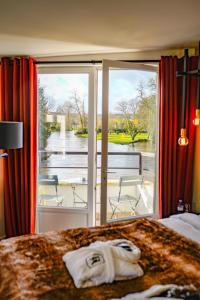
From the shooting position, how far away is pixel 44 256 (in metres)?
1.79

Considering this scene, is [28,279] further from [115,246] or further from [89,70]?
[89,70]

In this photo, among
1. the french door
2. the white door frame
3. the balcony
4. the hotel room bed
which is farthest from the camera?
the white door frame

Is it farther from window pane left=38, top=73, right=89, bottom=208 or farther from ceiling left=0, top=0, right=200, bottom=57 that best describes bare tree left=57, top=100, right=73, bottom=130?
ceiling left=0, top=0, right=200, bottom=57

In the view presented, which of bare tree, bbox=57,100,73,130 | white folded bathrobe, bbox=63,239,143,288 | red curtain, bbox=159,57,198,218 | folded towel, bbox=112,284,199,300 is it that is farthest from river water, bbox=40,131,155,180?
folded towel, bbox=112,284,199,300

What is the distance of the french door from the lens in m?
3.14

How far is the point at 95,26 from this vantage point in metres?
2.50

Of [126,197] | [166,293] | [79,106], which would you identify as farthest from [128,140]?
[166,293]

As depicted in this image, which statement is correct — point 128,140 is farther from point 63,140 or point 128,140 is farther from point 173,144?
point 63,140

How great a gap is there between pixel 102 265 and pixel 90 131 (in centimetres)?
224

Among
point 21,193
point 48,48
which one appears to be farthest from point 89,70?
point 21,193

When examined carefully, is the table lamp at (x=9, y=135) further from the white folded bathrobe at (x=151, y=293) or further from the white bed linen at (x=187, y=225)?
the white folded bathrobe at (x=151, y=293)

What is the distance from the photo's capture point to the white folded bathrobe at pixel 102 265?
1479 mm

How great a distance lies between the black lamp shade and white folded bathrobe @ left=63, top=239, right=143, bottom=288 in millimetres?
1457

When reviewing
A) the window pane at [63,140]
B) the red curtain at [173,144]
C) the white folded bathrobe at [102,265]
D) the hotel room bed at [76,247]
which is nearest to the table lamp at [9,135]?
the window pane at [63,140]
